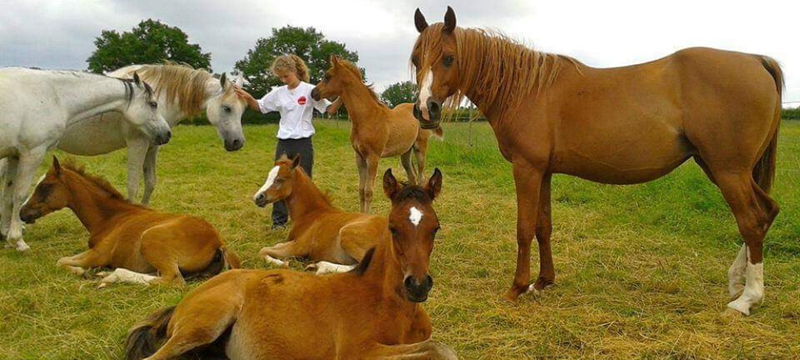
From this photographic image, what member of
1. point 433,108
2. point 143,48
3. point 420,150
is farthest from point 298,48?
point 433,108

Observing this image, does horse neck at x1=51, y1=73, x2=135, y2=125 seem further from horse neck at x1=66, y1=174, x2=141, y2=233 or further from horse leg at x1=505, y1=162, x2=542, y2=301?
horse leg at x1=505, y1=162, x2=542, y2=301

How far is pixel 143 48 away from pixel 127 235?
142ft

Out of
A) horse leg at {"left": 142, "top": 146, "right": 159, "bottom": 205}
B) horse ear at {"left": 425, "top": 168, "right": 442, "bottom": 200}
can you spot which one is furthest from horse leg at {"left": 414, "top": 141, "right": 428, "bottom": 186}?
horse ear at {"left": 425, "top": 168, "right": 442, "bottom": 200}

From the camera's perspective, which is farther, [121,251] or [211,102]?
[211,102]

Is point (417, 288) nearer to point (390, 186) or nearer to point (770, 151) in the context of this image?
point (390, 186)

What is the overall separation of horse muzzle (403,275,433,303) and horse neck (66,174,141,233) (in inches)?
150

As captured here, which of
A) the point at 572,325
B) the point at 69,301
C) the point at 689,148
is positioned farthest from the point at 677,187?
the point at 69,301

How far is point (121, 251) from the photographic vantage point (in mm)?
4781

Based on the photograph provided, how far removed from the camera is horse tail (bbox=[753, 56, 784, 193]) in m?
4.04

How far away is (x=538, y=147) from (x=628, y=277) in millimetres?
1692

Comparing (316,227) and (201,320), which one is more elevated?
(201,320)

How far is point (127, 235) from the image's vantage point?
486 cm

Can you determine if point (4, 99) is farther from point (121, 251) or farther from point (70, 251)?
point (121, 251)

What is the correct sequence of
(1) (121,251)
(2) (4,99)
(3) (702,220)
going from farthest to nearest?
(3) (702,220)
(2) (4,99)
(1) (121,251)
